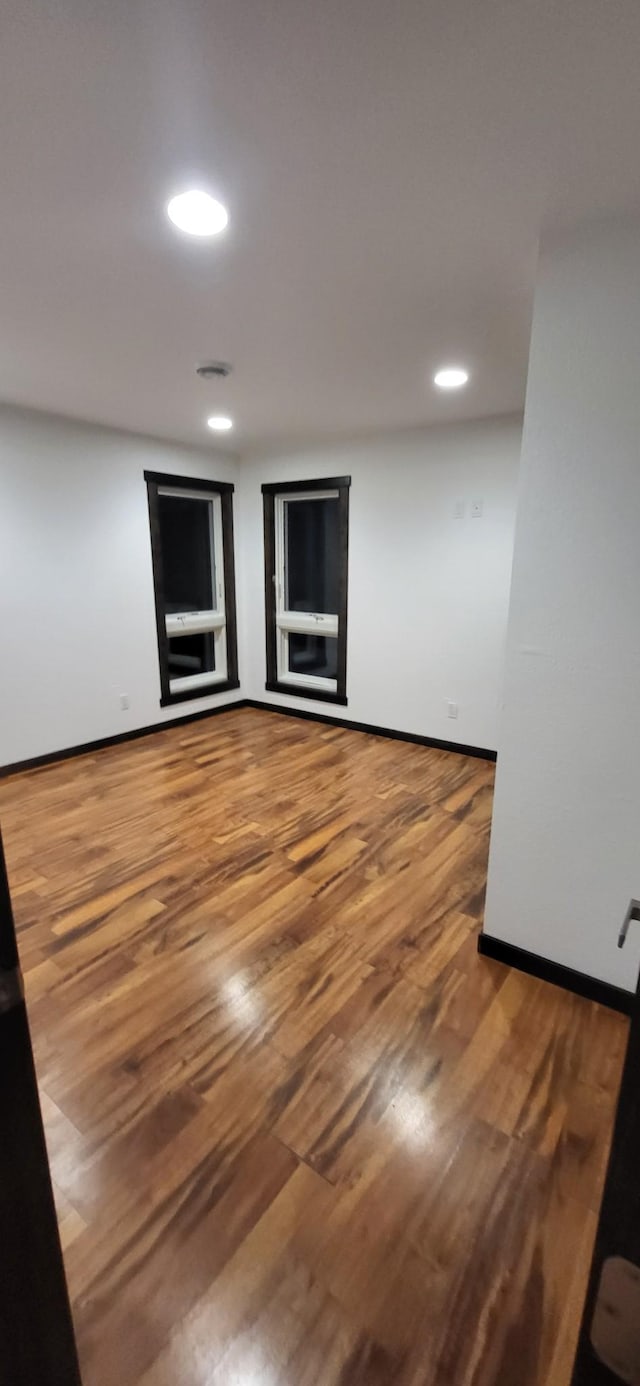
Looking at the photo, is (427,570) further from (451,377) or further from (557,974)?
(557,974)

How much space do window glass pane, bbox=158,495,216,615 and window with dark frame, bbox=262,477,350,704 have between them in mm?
550

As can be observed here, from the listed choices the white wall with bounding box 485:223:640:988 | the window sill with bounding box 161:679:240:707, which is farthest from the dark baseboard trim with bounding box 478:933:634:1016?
the window sill with bounding box 161:679:240:707

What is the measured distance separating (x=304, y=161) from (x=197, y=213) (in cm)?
34

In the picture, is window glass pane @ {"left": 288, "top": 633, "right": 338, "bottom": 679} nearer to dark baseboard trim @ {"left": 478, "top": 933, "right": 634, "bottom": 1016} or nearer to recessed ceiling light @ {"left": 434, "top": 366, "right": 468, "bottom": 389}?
recessed ceiling light @ {"left": 434, "top": 366, "right": 468, "bottom": 389}

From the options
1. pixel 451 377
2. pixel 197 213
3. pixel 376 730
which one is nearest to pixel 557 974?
pixel 197 213

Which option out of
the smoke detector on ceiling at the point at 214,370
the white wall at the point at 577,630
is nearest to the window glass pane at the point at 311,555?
the smoke detector on ceiling at the point at 214,370

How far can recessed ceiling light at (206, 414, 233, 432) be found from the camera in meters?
3.64

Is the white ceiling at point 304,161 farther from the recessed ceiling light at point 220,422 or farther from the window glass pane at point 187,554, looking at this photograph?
the window glass pane at point 187,554

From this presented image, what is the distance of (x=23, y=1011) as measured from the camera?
20.8 inches

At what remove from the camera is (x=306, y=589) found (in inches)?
196

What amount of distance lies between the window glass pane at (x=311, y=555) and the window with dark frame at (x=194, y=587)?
531 millimetres

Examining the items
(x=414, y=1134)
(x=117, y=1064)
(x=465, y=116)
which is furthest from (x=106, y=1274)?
(x=465, y=116)

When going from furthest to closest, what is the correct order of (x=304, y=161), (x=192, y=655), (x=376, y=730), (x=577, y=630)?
(x=192, y=655) < (x=376, y=730) < (x=577, y=630) < (x=304, y=161)

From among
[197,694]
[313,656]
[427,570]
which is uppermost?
[427,570]
